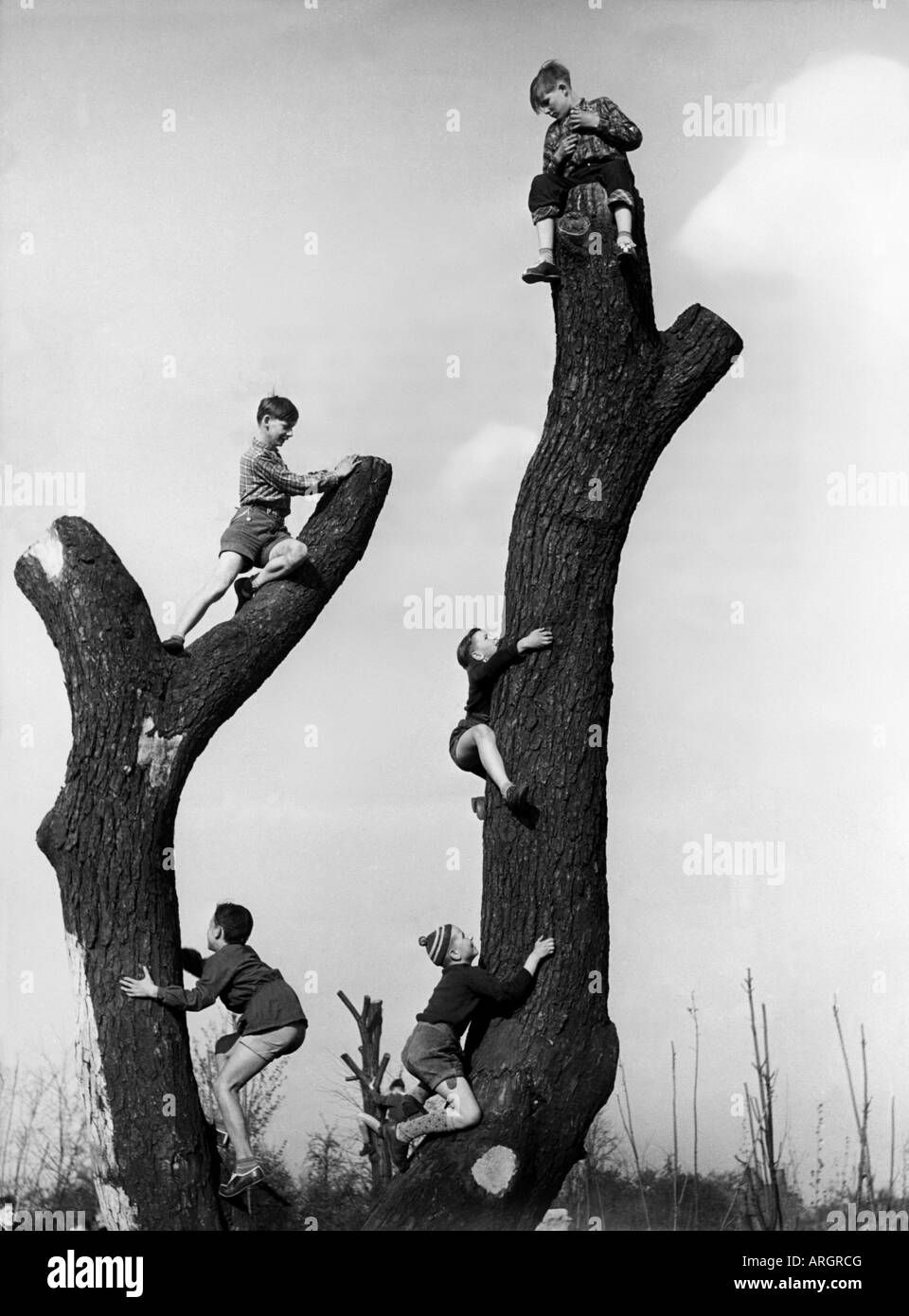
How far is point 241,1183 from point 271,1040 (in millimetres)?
812

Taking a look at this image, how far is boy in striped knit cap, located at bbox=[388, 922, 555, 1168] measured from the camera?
324 inches

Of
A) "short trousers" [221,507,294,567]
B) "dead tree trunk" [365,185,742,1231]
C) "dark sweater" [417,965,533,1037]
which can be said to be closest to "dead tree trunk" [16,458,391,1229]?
"short trousers" [221,507,294,567]

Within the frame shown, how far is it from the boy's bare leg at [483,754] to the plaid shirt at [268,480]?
75.2 inches

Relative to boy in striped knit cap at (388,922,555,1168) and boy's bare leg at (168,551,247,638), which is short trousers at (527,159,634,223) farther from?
boy in striped knit cap at (388,922,555,1168)

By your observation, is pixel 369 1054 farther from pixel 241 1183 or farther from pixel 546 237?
pixel 546 237

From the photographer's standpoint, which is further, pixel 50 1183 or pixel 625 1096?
pixel 50 1183

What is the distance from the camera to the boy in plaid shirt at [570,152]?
9250 mm

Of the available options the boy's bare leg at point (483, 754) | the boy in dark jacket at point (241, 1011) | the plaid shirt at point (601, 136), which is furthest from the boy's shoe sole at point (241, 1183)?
the plaid shirt at point (601, 136)

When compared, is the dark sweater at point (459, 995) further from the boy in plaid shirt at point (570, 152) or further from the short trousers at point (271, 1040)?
the boy in plaid shirt at point (570, 152)

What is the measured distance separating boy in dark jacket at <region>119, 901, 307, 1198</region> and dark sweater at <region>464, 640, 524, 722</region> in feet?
6.06
